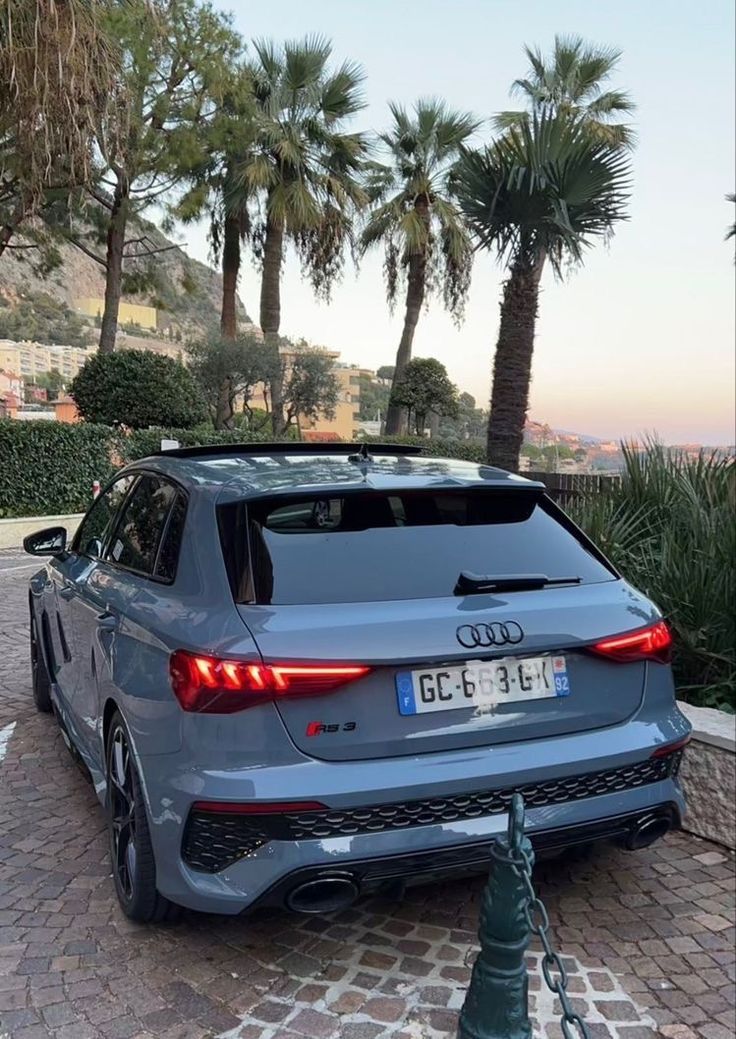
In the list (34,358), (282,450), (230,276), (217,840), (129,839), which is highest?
(34,358)

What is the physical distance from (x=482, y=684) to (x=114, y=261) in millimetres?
20089

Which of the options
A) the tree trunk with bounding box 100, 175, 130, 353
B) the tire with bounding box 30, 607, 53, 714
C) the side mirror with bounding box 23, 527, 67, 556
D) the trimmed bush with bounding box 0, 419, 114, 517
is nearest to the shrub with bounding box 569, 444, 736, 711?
the side mirror with bounding box 23, 527, 67, 556

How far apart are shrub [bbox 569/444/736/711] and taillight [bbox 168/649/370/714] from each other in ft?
8.12

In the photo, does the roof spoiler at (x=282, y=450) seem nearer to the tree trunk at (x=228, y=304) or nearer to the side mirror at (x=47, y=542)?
the side mirror at (x=47, y=542)

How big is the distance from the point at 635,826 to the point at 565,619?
2.36ft

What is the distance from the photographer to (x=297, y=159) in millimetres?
20875

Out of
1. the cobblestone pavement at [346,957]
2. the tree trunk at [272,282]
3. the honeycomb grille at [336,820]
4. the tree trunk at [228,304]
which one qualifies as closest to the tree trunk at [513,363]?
the cobblestone pavement at [346,957]

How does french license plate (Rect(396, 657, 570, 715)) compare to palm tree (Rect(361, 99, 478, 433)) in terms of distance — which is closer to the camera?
french license plate (Rect(396, 657, 570, 715))

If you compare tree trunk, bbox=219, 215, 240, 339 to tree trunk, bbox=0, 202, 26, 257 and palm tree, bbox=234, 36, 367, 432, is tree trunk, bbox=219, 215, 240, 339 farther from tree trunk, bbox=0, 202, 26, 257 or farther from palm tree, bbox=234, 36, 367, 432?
tree trunk, bbox=0, 202, 26, 257

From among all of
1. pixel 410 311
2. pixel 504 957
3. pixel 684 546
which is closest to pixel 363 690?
pixel 504 957

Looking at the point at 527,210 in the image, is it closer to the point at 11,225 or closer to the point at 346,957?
the point at 346,957

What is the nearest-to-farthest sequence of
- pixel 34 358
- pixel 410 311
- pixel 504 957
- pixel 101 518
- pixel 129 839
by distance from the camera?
pixel 504 957, pixel 129 839, pixel 101 518, pixel 410 311, pixel 34 358

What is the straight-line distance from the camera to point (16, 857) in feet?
11.0

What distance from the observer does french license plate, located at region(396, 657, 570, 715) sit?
2.33 meters
